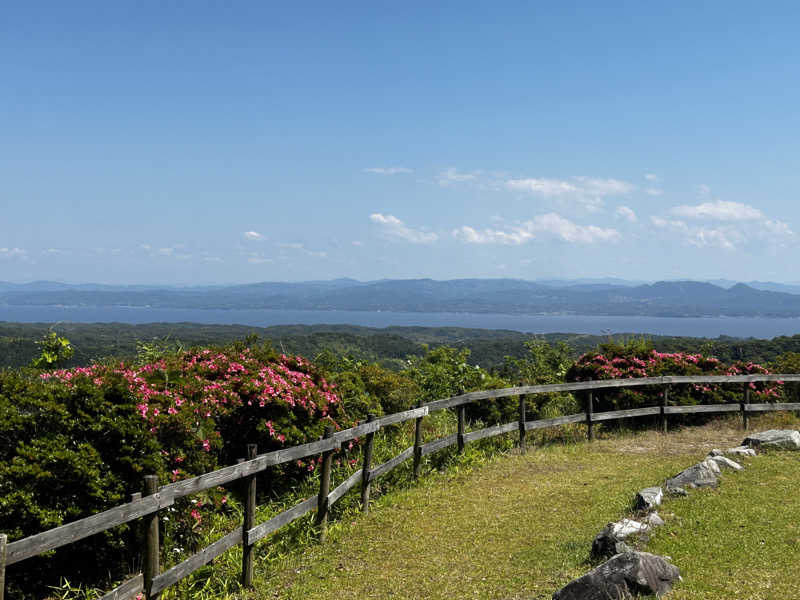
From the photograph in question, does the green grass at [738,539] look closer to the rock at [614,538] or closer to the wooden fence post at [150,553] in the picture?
the rock at [614,538]

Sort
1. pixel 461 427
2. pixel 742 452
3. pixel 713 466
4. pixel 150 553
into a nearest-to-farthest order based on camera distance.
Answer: pixel 150 553 < pixel 713 466 < pixel 742 452 < pixel 461 427

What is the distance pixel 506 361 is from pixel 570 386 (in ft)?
24.5

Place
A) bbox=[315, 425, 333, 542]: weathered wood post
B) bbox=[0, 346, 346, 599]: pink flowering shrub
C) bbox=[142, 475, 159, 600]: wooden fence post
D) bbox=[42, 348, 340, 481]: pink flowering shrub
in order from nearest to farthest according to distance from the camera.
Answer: bbox=[142, 475, 159, 600]: wooden fence post → bbox=[0, 346, 346, 599]: pink flowering shrub → bbox=[42, 348, 340, 481]: pink flowering shrub → bbox=[315, 425, 333, 542]: weathered wood post

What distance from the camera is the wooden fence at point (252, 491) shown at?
461cm

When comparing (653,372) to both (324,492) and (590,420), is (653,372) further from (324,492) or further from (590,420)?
(324,492)

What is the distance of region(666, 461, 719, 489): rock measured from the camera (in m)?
8.76

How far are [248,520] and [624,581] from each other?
365 centimetres

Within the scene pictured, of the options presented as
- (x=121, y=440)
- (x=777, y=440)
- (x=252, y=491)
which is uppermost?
(x=121, y=440)

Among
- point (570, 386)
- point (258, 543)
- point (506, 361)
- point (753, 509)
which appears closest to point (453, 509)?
point (258, 543)

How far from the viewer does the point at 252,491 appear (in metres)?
Answer: 6.57

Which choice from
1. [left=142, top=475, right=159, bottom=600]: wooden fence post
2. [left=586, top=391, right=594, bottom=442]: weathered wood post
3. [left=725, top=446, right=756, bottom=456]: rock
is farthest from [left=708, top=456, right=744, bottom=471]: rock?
[left=142, top=475, right=159, bottom=600]: wooden fence post

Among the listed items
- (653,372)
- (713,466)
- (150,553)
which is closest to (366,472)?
(150,553)

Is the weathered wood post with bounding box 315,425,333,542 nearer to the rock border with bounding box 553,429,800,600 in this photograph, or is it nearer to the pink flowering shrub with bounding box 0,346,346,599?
the pink flowering shrub with bounding box 0,346,346,599

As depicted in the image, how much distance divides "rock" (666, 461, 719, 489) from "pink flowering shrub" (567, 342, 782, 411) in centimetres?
513
